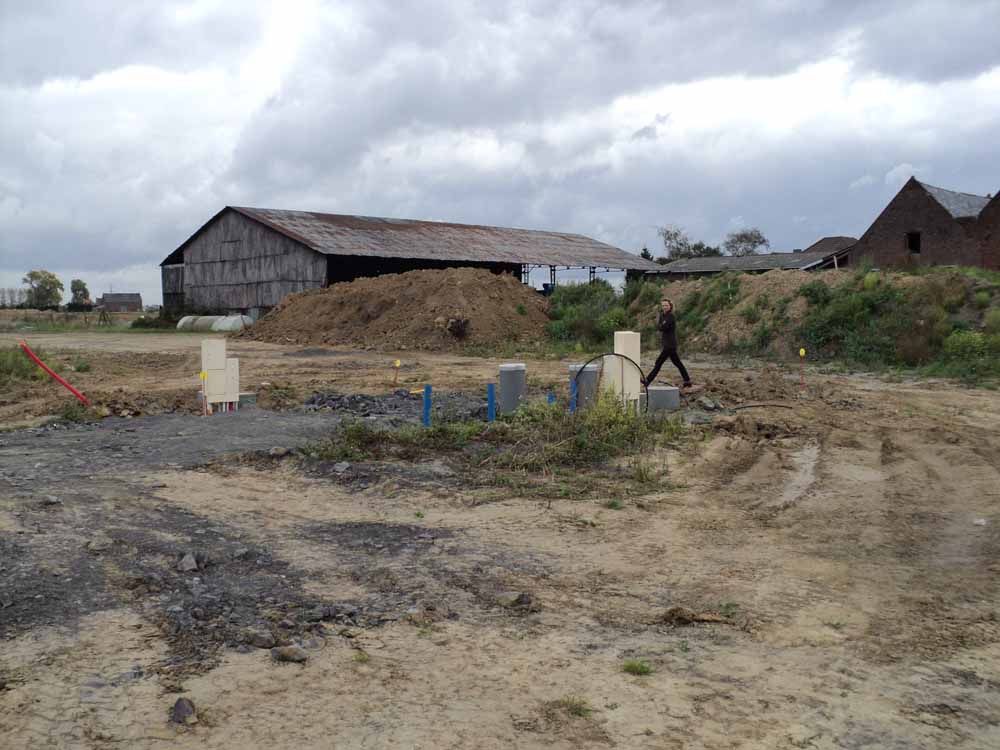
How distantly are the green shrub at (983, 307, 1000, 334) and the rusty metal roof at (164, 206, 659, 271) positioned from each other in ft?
87.3

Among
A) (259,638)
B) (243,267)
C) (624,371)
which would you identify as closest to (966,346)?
(624,371)

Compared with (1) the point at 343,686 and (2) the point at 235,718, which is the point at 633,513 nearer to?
(1) the point at 343,686

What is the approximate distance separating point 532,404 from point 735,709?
25.6 ft

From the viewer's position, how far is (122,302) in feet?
299

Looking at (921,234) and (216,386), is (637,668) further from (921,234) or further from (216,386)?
(921,234)

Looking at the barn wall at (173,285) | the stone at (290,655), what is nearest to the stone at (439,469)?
the stone at (290,655)

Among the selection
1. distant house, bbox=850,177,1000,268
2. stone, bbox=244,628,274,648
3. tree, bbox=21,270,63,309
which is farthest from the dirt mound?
Answer: tree, bbox=21,270,63,309

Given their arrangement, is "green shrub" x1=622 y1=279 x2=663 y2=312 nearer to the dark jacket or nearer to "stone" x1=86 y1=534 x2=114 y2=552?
the dark jacket

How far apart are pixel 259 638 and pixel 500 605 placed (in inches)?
57.6

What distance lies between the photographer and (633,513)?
7723 millimetres

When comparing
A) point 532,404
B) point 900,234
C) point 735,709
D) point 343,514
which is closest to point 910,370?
point 532,404

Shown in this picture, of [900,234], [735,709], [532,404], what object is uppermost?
[900,234]

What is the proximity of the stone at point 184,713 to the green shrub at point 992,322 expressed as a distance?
19.5 metres

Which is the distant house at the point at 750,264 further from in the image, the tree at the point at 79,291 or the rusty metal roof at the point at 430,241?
the tree at the point at 79,291
